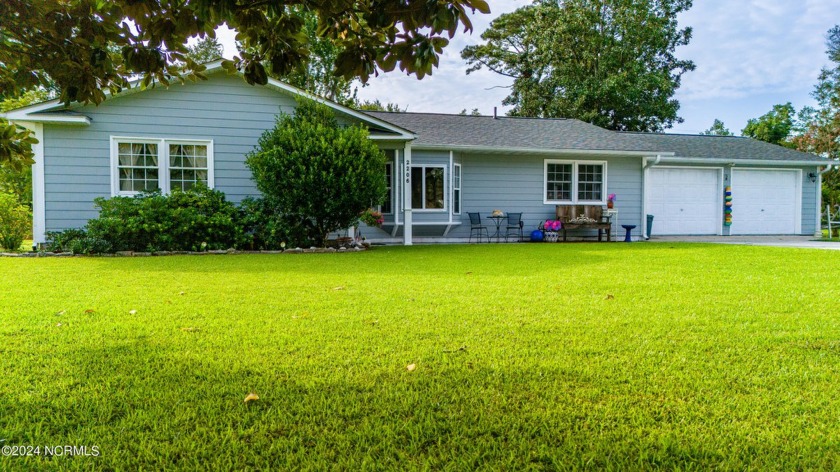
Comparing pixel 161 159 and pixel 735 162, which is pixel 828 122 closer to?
pixel 735 162

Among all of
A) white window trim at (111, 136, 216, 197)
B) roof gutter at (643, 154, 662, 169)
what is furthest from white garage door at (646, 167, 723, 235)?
white window trim at (111, 136, 216, 197)

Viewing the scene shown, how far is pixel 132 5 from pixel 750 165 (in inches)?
694

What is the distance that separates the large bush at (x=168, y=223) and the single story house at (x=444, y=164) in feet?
4.04

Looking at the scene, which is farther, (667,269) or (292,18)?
(667,269)

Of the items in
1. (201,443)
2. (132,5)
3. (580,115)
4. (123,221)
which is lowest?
(201,443)

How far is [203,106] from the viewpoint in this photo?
33.1ft

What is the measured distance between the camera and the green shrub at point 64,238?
881cm

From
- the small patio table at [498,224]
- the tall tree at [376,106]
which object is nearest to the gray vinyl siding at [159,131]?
the small patio table at [498,224]

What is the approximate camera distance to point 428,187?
12.3 meters

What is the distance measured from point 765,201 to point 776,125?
18.3 metres

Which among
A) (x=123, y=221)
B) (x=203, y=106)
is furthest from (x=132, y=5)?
(x=203, y=106)

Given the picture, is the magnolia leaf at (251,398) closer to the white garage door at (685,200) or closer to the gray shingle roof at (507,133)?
the gray shingle roof at (507,133)

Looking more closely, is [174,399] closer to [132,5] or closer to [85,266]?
[132,5]

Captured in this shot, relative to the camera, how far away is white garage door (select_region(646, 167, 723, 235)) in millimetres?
14266
